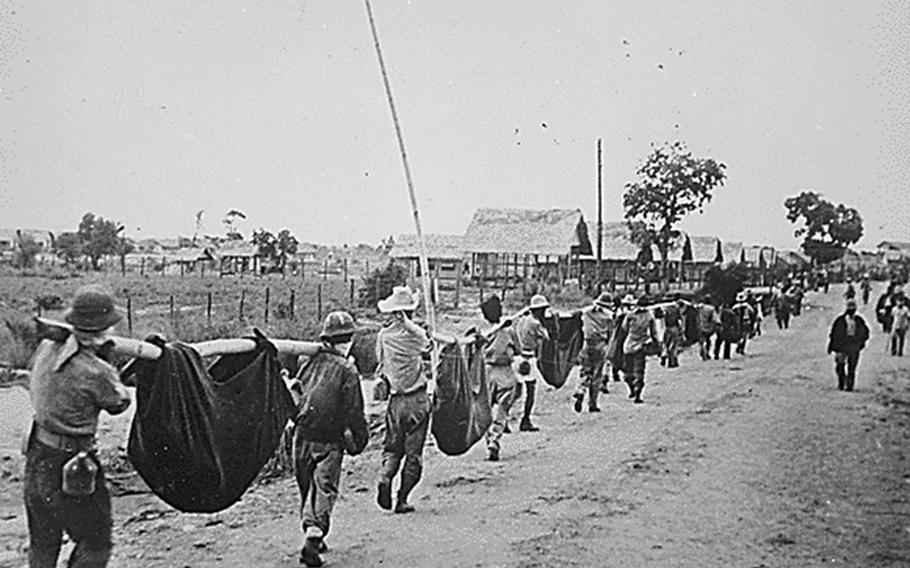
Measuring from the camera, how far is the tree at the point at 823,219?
28.0 feet

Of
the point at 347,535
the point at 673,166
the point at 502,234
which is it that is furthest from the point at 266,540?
the point at 502,234

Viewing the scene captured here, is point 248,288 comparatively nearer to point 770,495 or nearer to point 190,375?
point 770,495

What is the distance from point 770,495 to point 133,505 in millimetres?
5983

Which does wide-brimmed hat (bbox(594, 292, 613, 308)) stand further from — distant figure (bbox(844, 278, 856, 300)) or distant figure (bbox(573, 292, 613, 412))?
distant figure (bbox(844, 278, 856, 300))

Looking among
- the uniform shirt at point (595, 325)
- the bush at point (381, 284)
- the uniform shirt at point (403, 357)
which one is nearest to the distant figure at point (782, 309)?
the uniform shirt at point (595, 325)

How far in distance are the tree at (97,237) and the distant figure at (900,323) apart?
465 inches

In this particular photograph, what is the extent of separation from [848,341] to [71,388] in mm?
13578

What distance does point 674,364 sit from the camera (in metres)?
20.1

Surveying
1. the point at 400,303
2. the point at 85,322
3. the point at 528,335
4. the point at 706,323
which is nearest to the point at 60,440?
the point at 85,322

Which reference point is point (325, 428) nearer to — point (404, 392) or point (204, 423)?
point (204, 423)

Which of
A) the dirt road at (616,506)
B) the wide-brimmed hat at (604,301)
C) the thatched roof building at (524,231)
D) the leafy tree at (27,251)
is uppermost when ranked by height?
the thatched roof building at (524,231)

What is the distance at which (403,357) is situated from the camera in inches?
288

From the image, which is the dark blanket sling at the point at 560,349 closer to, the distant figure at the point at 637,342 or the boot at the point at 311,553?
the distant figure at the point at 637,342

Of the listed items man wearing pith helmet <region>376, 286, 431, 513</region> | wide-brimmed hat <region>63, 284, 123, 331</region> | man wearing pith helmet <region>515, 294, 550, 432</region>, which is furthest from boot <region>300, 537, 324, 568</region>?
man wearing pith helmet <region>515, 294, 550, 432</region>
